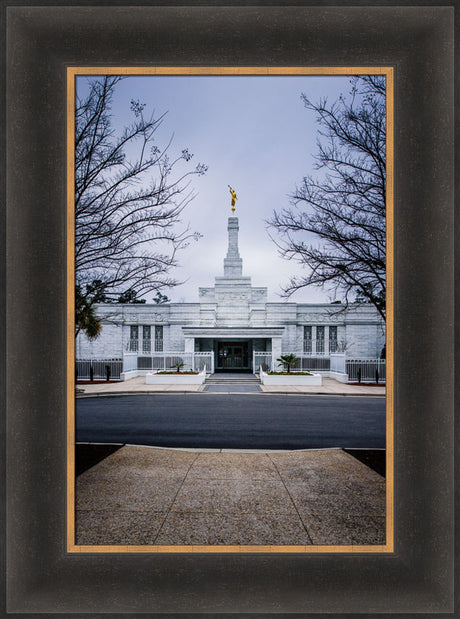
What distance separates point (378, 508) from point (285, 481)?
4.03 ft

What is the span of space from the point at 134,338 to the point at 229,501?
2532 centimetres

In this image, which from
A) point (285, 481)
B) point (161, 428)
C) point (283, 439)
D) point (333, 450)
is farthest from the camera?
point (161, 428)

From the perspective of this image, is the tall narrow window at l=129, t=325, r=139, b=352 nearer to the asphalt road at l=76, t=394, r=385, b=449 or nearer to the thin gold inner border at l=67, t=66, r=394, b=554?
the asphalt road at l=76, t=394, r=385, b=449

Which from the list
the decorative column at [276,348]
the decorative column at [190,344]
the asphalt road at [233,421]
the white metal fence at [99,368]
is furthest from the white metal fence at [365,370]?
the white metal fence at [99,368]

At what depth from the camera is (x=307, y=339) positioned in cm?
2773

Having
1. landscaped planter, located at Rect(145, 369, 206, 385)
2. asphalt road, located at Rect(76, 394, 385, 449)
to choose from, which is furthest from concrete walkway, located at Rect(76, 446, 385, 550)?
landscaped planter, located at Rect(145, 369, 206, 385)

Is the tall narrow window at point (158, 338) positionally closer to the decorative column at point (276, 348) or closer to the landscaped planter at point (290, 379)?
the decorative column at point (276, 348)

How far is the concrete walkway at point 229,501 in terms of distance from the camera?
10.8 feet

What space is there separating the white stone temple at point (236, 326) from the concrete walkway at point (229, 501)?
2089 cm

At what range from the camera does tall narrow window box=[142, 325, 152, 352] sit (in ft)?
92.1

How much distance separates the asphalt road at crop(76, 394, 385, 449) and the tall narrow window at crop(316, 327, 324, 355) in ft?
42.1
